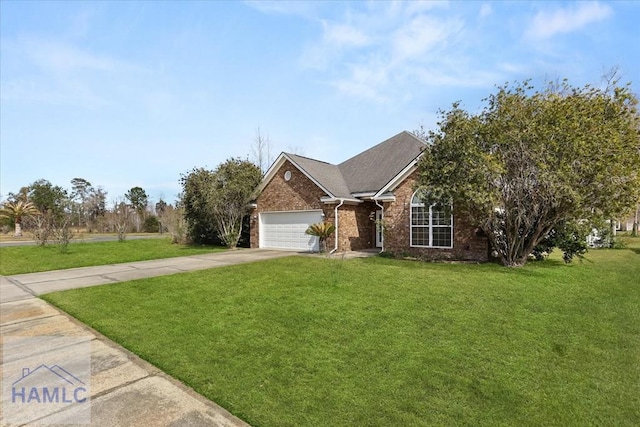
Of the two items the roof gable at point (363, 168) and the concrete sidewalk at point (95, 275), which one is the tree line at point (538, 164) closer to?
the roof gable at point (363, 168)

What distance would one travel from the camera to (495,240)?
493 inches

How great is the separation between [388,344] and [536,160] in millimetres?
8903

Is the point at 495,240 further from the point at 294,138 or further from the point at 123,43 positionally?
the point at 294,138

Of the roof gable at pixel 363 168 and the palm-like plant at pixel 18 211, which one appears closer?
the roof gable at pixel 363 168

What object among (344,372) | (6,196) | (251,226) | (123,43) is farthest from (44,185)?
(344,372)

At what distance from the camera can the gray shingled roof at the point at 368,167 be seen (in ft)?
60.1

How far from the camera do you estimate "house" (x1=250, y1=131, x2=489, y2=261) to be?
569 inches

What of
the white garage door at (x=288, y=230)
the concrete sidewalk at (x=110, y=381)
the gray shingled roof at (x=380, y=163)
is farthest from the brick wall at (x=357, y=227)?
the concrete sidewalk at (x=110, y=381)

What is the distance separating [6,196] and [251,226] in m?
52.1

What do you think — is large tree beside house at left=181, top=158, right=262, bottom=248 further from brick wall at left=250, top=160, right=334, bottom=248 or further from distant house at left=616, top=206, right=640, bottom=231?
distant house at left=616, top=206, right=640, bottom=231

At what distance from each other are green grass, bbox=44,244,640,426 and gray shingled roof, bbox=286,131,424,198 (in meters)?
9.29

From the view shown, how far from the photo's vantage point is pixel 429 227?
14766mm

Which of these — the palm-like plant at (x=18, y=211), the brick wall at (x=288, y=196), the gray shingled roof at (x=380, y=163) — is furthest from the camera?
the palm-like plant at (x=18, y=211)

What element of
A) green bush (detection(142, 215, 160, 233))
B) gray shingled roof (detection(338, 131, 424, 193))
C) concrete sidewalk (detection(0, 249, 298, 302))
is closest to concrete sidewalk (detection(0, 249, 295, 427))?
concrete sidewalk (detection(0, 249, 298, 302))
